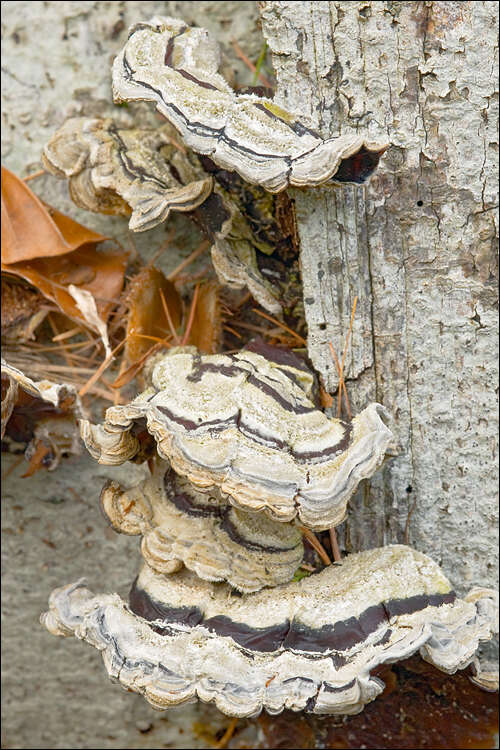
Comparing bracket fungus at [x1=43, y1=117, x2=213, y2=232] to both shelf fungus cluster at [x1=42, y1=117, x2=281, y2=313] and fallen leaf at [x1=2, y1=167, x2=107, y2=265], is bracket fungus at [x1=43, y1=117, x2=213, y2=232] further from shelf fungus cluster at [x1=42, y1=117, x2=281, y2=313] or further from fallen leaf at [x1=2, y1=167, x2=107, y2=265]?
fallen leaf at [x1=2, y1=167, x2=107, y2=265]

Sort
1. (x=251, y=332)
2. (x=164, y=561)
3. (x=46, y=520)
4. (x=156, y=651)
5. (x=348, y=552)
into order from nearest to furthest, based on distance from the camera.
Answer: (x=156, y=651), (x=164, y=561), (x=348, y=552), (x=251, y=332), (x=46, y=520)

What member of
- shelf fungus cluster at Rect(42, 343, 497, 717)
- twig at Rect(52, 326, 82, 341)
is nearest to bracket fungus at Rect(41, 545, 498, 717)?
shelf fungus cluster at Rect(42, 343, 497, 717)

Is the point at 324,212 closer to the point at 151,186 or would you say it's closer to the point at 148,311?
the point at 151,186

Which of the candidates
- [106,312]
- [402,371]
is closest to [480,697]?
[402,371]

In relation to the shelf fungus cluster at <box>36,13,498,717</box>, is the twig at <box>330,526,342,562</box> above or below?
below

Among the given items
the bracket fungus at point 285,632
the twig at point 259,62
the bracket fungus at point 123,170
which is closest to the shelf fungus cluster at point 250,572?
the bracket fungus at point 285,632

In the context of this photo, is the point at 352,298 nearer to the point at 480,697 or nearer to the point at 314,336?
the point at 314,336

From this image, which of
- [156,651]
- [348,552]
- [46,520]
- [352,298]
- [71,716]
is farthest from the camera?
[71,716]
